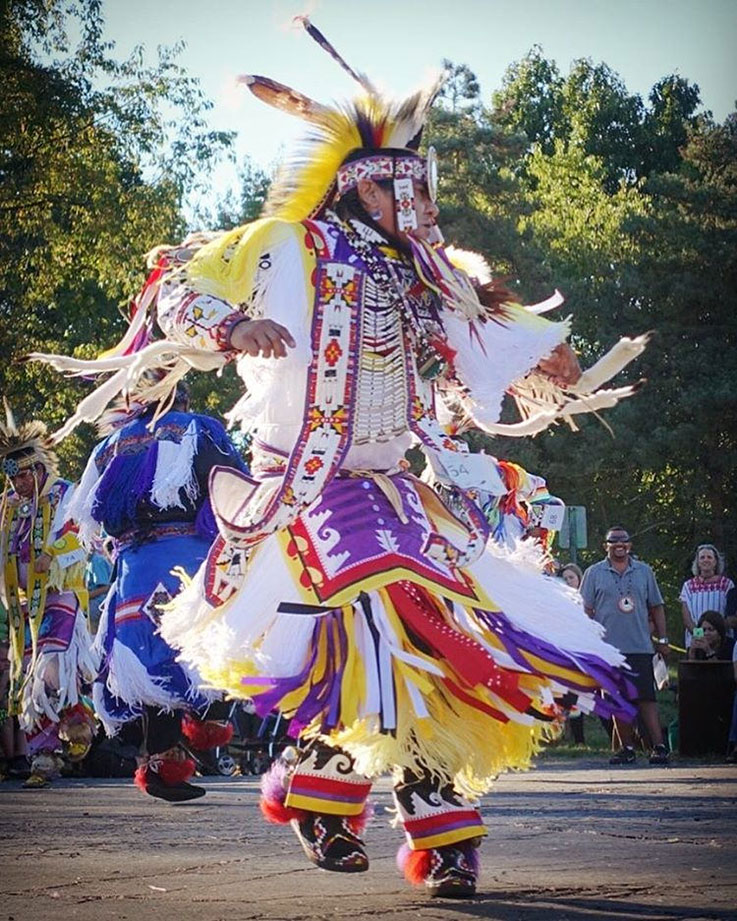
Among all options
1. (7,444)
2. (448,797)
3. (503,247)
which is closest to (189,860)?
(448,797)

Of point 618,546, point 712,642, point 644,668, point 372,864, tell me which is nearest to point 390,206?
point 372,864

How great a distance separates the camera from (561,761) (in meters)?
13.2

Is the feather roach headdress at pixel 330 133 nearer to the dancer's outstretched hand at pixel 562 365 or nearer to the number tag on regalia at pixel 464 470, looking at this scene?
the dancer's outstretched hand at pixel 562 365

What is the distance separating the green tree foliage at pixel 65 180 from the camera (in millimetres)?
20969

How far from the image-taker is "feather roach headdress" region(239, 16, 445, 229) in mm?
5836

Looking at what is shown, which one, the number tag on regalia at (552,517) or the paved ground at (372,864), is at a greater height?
the number tag on regalia at (552,517)

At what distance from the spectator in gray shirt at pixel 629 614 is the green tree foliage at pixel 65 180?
8700 mm

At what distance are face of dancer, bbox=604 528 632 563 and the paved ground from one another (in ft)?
15.4

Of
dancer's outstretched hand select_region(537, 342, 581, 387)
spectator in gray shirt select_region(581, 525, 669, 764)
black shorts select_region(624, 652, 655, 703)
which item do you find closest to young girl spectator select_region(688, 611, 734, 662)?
spectator in gray shirt select_region(581, 525, 669, 764)

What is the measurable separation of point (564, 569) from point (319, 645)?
1066 centimetres

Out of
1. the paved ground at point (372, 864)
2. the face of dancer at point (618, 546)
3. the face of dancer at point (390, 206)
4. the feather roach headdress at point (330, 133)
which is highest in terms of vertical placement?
the feather roach headdress at point (330, 133)

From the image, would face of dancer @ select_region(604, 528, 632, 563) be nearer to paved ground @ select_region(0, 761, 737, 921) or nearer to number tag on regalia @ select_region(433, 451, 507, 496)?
paved ground @ select_region(0, 761, 737, 921)

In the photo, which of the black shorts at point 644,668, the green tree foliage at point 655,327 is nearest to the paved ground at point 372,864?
the black shorts at point 644,668

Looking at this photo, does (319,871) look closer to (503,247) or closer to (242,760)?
(242,760)
